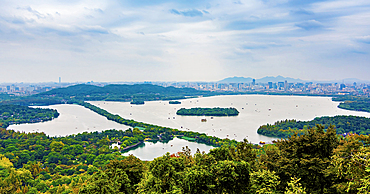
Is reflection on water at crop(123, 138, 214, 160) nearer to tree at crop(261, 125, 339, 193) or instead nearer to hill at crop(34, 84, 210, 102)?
tree at crop(261, 125, 339, 193)

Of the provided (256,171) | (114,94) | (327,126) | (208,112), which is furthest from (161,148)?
(114,94)

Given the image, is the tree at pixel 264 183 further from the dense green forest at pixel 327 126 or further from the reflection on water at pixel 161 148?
the dense green forest at pixel 327 126

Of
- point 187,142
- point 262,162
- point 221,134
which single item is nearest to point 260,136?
point 221,134

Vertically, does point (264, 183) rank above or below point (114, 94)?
above

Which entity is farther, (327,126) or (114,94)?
(114,94)

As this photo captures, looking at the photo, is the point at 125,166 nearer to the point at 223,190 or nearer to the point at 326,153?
the point at 223,190

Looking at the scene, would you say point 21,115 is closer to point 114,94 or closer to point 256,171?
point 114,94
